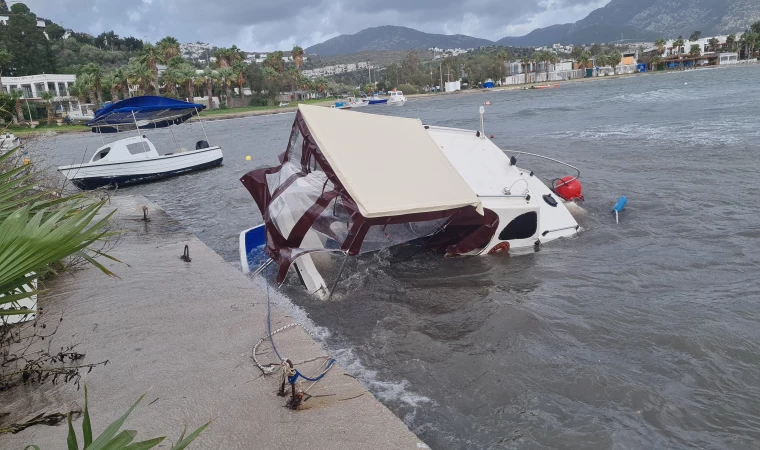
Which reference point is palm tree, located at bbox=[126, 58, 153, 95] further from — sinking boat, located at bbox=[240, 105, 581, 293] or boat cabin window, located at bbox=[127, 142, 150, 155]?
sinking boat, located at bbox=[240, 105, 581, 293]

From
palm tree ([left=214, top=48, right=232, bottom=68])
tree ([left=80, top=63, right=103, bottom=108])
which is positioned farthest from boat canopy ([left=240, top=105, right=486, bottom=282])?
palm tree ([left=214, top=48, right=232, bottom=68])

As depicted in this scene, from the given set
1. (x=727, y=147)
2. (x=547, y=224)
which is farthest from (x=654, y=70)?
(x=547, y=224)

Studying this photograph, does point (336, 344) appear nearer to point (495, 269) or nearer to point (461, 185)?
point (461, 185)

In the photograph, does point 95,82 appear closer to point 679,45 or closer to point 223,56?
point 223,56

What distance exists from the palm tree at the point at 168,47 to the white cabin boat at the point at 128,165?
75396 mm

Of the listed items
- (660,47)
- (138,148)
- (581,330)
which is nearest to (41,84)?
(138,148)

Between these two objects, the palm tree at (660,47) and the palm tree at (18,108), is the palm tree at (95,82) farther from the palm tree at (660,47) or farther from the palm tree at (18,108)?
the palm tree at (660,47)

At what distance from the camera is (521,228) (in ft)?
34.3

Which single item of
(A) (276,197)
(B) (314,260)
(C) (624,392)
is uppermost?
(A) (276,197)

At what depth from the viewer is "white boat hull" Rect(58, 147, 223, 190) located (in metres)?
21.2

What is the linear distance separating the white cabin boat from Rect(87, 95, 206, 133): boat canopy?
97 centimetres

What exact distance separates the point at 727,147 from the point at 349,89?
121 m

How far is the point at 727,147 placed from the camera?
2139cm

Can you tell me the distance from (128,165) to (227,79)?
77033mm
